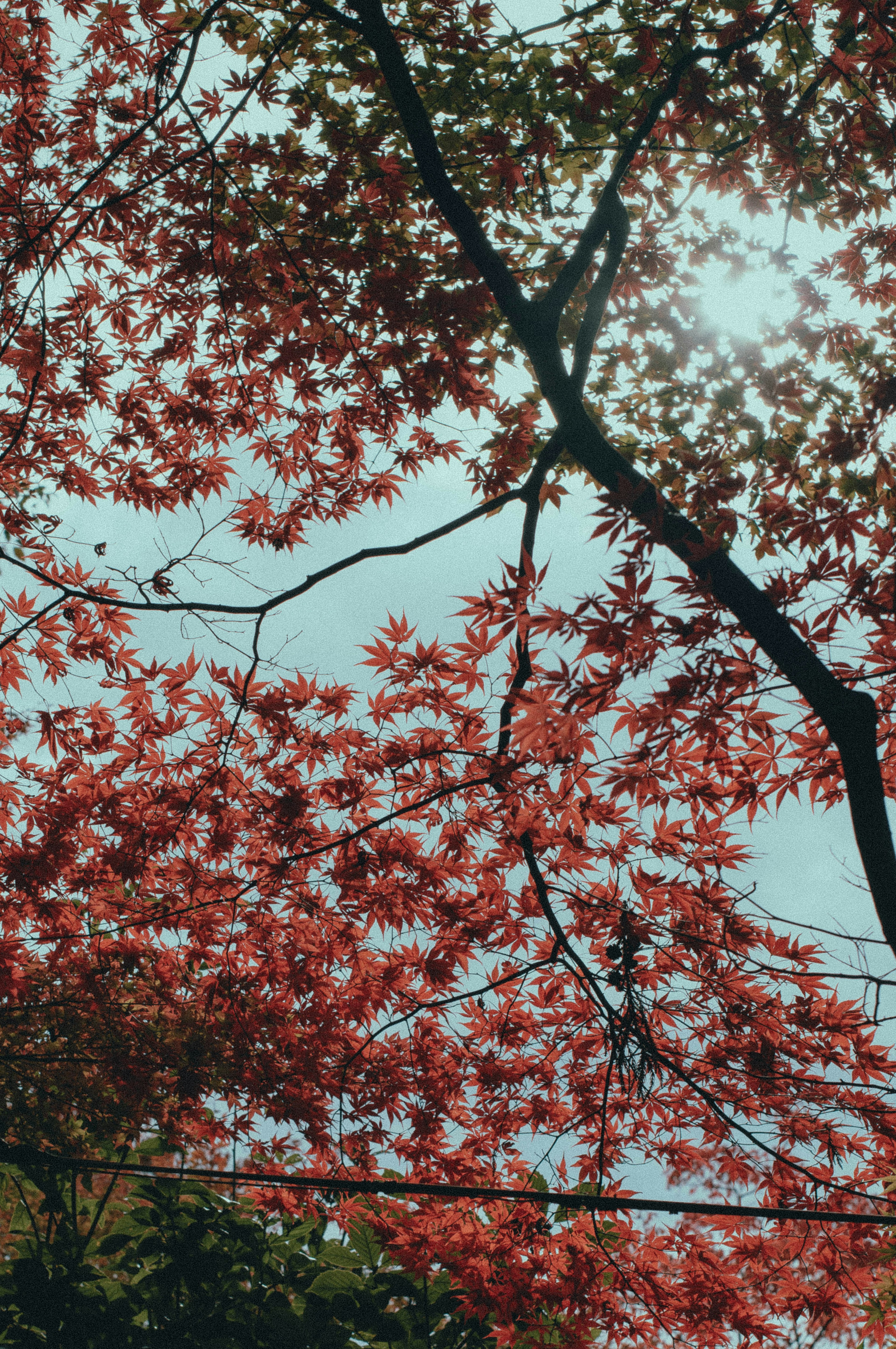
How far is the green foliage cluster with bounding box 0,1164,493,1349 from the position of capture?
506cm

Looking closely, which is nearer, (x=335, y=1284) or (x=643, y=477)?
(x=643, y=477)

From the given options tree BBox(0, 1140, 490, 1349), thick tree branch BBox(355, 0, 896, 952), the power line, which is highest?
thick tree branch BBox(355, 0, 896, 952)

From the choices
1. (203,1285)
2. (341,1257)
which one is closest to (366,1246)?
(341,1257)

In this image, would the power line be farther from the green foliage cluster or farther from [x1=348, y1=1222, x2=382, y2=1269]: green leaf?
[x1=348, y1=1222, x2=382, y2=1269]: green leaf

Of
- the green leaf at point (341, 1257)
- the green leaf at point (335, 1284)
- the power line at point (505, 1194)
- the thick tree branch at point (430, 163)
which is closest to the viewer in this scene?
the power line at point (505, 1194)

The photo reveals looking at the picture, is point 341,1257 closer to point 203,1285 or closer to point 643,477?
point 203,1285

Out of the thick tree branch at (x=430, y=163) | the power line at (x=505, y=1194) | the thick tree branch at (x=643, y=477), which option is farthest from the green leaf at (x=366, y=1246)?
the thick tree branch at (x=430, y=163)

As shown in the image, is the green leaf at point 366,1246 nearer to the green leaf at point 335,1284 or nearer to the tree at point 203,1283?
the tree at point 203,1283

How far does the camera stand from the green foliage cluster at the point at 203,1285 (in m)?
5.06

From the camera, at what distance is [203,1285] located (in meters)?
5.34

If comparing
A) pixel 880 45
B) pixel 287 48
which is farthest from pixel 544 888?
pixel 287 48

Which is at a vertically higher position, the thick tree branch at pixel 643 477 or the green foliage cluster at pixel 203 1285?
the thick tree branch at pixel 643 477

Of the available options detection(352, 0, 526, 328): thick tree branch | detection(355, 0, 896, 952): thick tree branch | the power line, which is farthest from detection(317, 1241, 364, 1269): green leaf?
Result: detection(352, 0, 526, 328): thick tree branch

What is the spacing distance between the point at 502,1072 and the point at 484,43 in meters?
5.80
